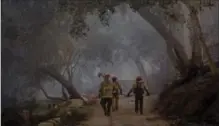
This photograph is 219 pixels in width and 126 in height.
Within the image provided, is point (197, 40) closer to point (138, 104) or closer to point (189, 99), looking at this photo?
point (189, 99)

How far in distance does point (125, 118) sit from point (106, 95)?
0.62ft

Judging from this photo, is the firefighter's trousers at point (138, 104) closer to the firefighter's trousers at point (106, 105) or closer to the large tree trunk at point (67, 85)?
the firefighter's trousers at point (106, 105)

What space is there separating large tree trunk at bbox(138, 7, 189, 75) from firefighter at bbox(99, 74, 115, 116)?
1.44ft

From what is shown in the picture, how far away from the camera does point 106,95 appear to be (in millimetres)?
2256

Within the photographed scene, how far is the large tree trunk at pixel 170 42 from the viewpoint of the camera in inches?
89.2

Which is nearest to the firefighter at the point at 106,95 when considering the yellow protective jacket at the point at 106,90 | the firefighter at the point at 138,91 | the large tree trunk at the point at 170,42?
the yellow protective jacket at the point at 106,90

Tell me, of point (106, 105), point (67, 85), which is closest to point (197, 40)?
point (106, 105)

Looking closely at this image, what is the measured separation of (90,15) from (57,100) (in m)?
0.59

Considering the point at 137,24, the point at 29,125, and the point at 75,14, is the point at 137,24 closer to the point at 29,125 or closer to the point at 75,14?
the point at 75,14

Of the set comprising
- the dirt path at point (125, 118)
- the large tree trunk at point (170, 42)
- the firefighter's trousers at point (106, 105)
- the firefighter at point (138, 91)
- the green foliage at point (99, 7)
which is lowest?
the dirt path at point (125, 118)

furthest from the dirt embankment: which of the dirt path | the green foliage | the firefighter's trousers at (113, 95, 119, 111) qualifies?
the green foliage

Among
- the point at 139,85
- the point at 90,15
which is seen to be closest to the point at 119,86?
the point at 139,85

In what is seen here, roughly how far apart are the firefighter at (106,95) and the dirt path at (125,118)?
0.04 metres

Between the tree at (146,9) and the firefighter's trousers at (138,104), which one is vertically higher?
the tree at (146,9)
